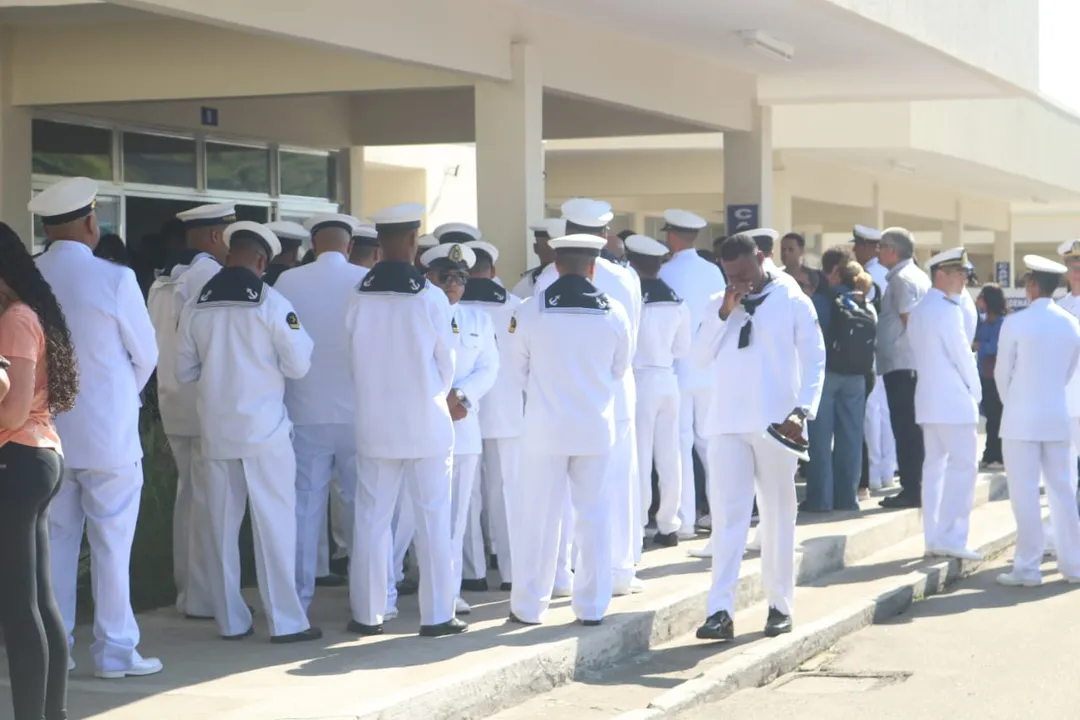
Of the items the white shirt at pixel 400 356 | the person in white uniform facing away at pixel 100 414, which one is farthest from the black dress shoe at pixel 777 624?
the person in white uniform facing away at pixel 100 414

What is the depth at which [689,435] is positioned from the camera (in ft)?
36.1

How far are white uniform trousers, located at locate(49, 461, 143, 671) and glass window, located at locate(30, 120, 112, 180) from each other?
28.0 feet

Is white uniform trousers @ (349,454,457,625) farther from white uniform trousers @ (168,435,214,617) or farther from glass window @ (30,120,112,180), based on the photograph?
glass window @ (30,120,112,180)

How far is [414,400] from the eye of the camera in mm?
7656

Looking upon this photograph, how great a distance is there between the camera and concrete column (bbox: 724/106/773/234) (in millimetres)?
16406

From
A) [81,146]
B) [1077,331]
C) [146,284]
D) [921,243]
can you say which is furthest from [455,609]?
[921,243]

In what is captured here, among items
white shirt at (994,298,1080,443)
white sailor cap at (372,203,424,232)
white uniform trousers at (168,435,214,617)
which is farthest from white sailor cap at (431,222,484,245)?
white shirt at (994,298,1080,443)

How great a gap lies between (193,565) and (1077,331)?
18.4 feet

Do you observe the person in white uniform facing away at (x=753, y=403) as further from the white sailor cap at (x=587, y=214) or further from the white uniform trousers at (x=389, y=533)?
the white uniform trousers at (x=389, y=533)

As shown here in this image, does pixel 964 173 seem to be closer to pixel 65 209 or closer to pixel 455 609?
pixel 455 609

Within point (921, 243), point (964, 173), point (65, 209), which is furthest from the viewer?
point (921, 243)

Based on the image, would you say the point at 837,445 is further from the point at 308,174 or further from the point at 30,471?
the point at 308,174

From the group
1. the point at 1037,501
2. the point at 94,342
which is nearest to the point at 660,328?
the point at 1037,501

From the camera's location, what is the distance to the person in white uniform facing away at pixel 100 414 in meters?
6.67
